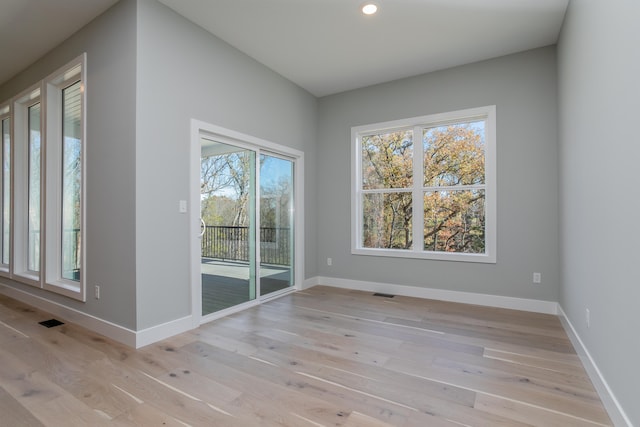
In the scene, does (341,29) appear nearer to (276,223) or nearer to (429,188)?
(429,188)

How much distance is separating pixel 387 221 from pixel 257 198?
73.6 inches

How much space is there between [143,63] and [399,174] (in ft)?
10.6

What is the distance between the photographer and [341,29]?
3197 millimetres

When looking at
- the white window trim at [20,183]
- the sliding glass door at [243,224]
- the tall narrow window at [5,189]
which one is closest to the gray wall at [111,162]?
the sliding glass door at [243,224]

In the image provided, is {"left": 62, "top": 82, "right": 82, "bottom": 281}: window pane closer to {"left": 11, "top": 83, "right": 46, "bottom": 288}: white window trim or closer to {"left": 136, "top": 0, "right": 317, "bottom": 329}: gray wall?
{"left": 11, "top": 83, "right": 46, "bottom": 288}: white window trim

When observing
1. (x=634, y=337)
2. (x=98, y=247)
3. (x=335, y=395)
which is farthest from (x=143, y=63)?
(x=634, y=337)

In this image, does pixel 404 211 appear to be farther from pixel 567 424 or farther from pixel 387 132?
pixel 567 424

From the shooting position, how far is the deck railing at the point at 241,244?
342 cm

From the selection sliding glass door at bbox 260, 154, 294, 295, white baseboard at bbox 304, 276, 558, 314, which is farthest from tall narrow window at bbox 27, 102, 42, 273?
white baseboard at bbox 304, 276, 558, 314

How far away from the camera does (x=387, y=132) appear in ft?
15.0

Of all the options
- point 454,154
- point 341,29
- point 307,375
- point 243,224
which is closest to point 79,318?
point 243,224

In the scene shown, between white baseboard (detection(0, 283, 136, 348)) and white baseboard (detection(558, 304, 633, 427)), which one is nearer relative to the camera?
white baseboard (detection(558, 304, 633, 427))

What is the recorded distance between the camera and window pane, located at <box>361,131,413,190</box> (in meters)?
4.42

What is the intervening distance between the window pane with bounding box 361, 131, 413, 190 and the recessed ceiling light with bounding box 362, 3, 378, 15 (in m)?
1.82
